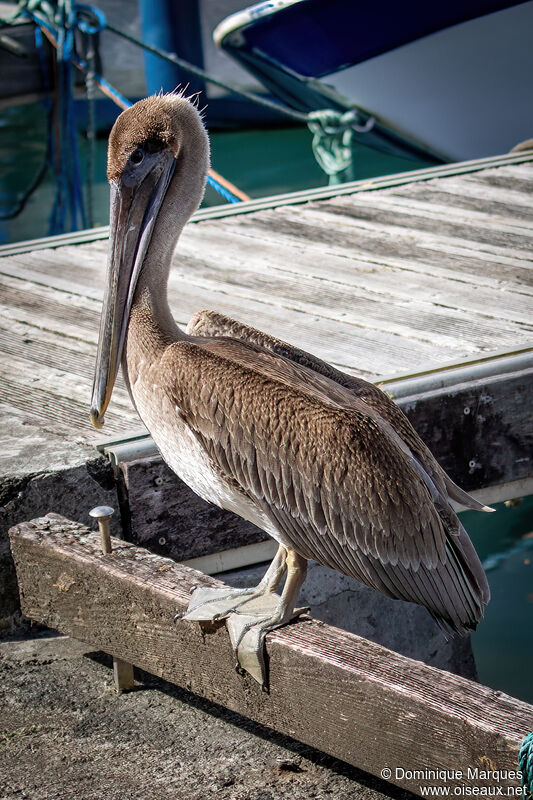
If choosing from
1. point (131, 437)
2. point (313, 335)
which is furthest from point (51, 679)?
point (313, 335)

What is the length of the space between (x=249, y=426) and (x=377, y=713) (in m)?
0.72

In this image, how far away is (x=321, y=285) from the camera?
501 cm

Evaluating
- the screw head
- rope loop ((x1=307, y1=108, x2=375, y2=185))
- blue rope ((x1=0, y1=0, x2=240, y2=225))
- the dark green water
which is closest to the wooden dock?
the screw head

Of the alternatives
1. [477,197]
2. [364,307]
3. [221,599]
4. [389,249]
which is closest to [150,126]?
[221,599]

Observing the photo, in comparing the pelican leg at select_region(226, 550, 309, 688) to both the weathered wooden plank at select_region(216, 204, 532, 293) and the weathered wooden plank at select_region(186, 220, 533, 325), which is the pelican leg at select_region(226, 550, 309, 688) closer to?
the weathered wooden plank at select_region(186, 220, 533, 325)

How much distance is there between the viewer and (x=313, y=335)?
4.34 metres

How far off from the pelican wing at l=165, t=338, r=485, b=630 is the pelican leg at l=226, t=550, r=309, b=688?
0.07 meters

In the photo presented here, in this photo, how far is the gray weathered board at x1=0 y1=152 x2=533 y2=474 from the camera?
389 centimetres

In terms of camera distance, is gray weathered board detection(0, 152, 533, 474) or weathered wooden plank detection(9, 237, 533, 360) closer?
gray weathered board detection(0, 152, 533, 474)

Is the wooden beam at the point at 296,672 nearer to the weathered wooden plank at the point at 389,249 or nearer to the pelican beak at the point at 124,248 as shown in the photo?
the pelican beak at the point at 124,248

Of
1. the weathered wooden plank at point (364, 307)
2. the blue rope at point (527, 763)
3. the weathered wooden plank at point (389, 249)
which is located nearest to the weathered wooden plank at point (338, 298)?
the weathered wooden plank at point (364, 307)

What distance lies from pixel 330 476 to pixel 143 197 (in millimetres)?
959

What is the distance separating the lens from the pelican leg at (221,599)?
2.55 meters

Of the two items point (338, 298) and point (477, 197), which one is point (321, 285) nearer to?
point (338, 298)
